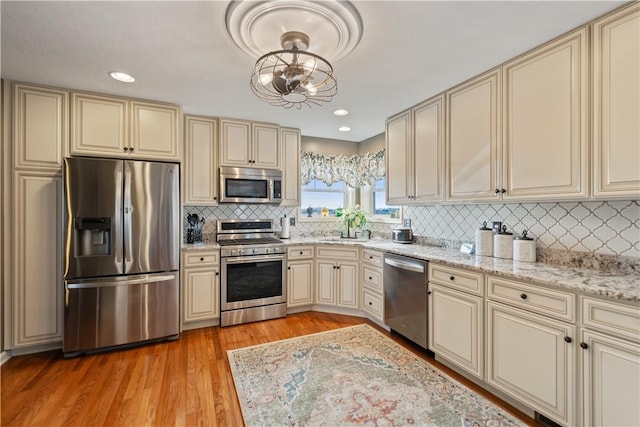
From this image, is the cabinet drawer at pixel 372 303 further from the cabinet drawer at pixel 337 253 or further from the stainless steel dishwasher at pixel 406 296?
the cabinet drawer at pixel 337 253

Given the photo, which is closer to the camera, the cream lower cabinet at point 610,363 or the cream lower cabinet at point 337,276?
the cream lower cabinet at point 610,363

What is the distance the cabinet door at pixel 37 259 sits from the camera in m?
2.57

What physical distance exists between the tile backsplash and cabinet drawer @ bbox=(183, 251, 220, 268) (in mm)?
610

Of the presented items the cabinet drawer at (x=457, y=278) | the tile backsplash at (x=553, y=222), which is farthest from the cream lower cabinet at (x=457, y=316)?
the tile backsplash at (x=553, y=222)

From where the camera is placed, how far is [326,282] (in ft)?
12.2

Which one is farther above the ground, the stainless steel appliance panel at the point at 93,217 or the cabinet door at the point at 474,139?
the cabinet door at the point at 474,139

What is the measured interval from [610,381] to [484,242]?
126 cm

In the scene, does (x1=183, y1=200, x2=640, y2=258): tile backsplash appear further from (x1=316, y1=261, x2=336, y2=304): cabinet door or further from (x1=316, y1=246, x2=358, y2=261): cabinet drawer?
(x1=316, y1=261, x2=336, y2=304): cabinet door

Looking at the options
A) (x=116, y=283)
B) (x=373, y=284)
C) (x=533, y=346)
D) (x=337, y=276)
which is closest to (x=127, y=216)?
(x=116, y=283)

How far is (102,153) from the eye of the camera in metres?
2.81

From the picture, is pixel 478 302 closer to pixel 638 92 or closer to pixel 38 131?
pixel 638 92

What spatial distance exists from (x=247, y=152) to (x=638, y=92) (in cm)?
335

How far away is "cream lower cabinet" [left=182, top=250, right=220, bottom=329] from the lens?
317 centimetres

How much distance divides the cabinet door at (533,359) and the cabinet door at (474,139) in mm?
955
